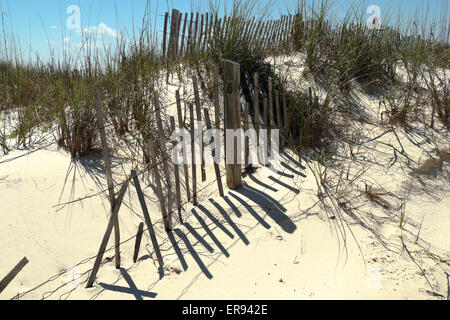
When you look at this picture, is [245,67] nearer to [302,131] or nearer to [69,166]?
[302,131]

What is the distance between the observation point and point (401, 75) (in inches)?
206

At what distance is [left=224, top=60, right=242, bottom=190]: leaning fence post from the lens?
9.72 ft

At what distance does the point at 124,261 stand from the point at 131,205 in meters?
0.69

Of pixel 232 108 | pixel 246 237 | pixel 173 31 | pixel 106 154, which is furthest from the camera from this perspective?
pixel 173 31

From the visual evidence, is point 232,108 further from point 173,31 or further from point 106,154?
point 173,31

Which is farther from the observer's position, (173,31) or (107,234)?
(173,31)

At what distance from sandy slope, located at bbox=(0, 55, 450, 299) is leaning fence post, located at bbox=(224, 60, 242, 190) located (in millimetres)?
129

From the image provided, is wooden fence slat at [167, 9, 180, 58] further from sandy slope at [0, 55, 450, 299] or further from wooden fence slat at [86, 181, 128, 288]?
wooden fence slat at [86, 181, 128, 288]

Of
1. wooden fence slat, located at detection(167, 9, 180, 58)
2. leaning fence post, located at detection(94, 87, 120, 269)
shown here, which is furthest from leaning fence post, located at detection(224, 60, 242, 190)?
wooden fence slat, located at detection(167, 9, 180, 58)

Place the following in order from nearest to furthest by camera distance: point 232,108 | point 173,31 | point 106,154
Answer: point 106,154
point 232,108
point 173,31

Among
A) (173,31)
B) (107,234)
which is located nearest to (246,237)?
(107,234)

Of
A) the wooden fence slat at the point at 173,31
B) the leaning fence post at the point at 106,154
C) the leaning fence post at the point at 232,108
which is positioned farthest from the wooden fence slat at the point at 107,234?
the wooden fence slat at the point at 173,31

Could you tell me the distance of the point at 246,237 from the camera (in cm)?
268

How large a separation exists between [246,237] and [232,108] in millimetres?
1016
